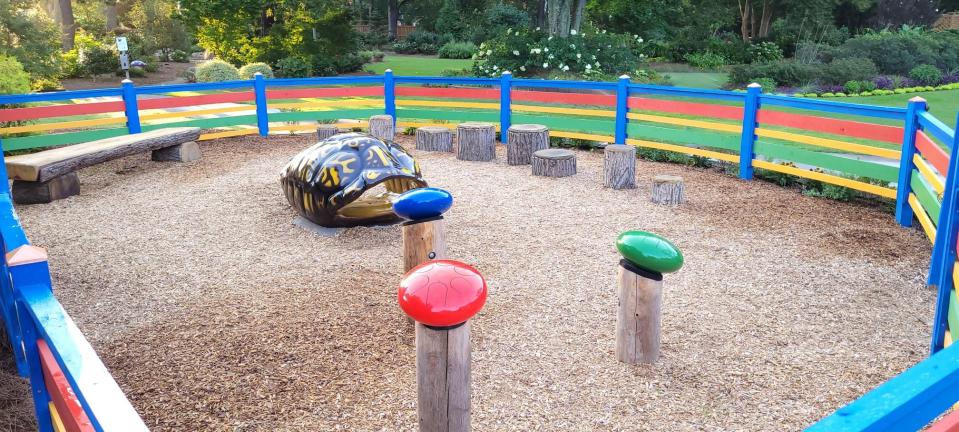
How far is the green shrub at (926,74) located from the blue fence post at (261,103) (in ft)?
51.9

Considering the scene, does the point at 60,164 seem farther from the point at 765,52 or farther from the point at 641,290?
the point at 765,52

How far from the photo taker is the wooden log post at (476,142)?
1052cm

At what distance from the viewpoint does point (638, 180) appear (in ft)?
30.7

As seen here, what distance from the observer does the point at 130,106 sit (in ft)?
35.7

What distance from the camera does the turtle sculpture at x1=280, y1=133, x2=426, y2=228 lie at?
6820 mm

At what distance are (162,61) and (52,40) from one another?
42.0ft

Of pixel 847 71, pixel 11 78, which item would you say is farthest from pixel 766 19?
pixel 11 78

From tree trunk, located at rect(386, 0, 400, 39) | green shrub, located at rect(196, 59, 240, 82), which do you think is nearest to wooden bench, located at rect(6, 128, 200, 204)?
green shrub, located at rect(196, 59, 240, 82)

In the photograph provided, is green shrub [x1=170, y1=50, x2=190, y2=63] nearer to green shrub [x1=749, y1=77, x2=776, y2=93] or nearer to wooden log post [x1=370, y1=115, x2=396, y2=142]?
wooden log post [x1=370, y1=115, x2=396, y2=142]

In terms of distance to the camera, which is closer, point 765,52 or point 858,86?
point 858,86

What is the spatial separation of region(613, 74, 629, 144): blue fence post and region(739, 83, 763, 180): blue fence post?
1.82 metres

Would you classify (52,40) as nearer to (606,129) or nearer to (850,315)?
(606,129)

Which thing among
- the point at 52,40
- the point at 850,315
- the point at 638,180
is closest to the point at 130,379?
the point at 850,315

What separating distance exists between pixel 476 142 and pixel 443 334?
7.78 m
